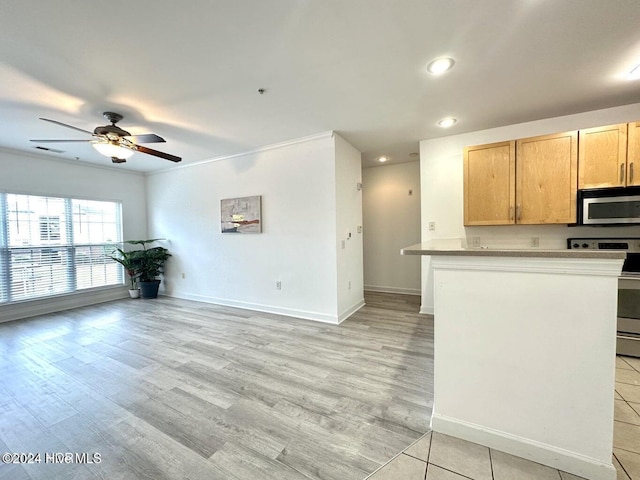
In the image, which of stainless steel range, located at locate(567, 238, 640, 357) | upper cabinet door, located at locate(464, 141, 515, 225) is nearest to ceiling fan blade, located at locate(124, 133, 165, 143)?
upper cabinet door, located at locate(464, 141, 515, 225)

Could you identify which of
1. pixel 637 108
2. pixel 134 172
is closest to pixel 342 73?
pixel 637 108

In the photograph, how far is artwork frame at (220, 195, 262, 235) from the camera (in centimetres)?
413

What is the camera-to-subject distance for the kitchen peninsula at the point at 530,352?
3.99 ft

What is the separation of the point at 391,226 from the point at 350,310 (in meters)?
2.19

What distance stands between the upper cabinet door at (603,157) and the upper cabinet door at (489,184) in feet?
1.99

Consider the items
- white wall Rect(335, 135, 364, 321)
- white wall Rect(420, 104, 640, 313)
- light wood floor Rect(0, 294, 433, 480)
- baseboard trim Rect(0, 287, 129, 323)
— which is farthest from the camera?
baseboard trim Rect(0, 287, 129, 323)

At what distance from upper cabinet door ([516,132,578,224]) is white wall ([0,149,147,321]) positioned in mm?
7027

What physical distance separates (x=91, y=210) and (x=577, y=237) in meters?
7.96

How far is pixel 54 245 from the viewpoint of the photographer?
4.44 meters

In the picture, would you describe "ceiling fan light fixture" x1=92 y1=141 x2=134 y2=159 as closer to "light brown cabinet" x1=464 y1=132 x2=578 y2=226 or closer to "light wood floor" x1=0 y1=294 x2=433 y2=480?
"light wood floor" x1=0 y1=294 x2=433 y2=480

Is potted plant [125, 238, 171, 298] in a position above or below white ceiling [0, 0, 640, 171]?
below

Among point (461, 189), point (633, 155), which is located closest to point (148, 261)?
point (461, 189)

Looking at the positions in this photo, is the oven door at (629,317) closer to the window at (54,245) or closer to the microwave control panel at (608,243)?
the microwave control panel at (608,243)

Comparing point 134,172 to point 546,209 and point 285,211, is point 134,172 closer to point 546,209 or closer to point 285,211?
point 285,211
